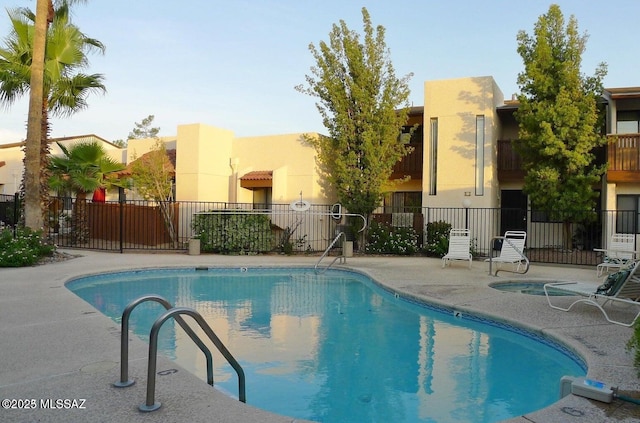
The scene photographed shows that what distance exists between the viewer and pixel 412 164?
19.6m

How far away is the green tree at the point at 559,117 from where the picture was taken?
49.8 feet

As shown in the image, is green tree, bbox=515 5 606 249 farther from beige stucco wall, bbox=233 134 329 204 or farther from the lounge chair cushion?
the lounge chair cushion

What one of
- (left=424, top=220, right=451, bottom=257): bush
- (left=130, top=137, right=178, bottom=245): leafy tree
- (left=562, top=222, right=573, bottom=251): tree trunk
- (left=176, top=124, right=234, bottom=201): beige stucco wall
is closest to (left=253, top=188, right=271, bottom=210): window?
(left=176, top=124, right=234, bottom=201): beige stucco wall

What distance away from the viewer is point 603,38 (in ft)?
50.1

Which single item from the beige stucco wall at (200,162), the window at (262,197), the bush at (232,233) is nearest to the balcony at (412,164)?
the window at (262,197)

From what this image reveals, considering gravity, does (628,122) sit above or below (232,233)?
above

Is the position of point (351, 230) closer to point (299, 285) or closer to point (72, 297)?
point (299, 285)

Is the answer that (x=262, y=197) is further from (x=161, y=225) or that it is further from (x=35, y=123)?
(x=35, y=123)

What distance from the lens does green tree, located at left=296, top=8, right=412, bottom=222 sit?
16.9 m

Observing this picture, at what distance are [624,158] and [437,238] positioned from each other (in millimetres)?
6409

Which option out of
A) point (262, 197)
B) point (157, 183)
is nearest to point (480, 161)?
point (262, 197)

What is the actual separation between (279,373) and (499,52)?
14675mm

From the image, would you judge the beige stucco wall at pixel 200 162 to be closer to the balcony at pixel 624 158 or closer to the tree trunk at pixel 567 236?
the tree trunk at pixel 567 236

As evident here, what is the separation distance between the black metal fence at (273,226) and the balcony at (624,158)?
129 cm
